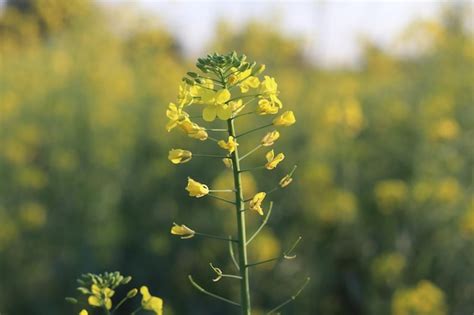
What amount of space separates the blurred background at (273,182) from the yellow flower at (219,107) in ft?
9.30

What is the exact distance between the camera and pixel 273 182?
5.22 metres

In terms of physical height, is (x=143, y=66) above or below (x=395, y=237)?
above

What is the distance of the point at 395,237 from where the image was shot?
15.0 feet

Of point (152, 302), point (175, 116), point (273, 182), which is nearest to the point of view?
point (152, 302)

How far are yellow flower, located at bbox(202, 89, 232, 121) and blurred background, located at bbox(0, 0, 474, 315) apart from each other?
2834 millimetres

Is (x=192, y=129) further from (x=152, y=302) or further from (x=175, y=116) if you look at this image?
(x=152, y=302)

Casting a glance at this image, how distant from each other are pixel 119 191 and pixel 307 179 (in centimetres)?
137

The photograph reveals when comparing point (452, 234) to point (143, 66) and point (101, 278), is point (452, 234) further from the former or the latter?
point (143, 66)

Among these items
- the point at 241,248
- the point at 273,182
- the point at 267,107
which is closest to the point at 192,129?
the point at 267,107

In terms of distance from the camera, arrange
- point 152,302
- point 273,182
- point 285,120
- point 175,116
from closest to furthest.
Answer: point 152,302, point 175,116, point 285,120, point 273,182

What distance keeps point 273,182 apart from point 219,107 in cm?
384

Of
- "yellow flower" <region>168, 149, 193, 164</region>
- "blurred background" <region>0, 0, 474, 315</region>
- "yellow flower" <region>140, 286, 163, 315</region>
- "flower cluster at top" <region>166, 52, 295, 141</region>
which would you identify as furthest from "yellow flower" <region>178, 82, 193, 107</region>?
"blurred background" <region>0, 0, 474, 315</region>

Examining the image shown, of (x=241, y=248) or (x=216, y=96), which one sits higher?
(x=216, y=96)

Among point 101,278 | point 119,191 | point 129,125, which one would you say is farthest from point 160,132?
point 101,278
